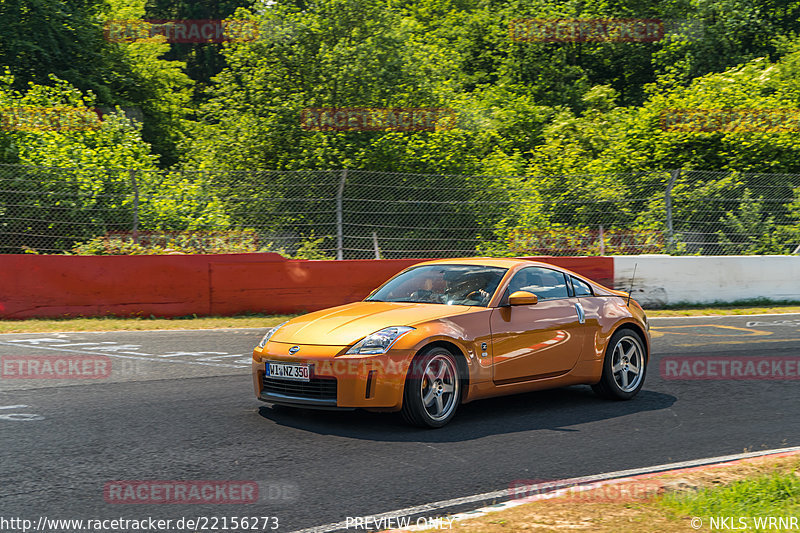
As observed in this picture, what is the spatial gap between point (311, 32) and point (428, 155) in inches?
197

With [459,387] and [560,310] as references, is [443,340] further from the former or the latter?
[560,310]

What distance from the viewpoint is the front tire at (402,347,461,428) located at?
6.41 m

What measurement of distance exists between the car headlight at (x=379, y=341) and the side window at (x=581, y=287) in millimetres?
2267

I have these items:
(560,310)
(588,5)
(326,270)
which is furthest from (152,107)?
(560,310)

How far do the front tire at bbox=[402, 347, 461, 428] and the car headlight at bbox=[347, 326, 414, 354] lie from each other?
225mm

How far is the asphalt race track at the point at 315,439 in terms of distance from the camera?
4.89 metres

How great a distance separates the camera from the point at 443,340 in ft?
21.7

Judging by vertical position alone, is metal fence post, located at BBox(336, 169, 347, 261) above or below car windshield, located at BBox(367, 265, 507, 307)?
above

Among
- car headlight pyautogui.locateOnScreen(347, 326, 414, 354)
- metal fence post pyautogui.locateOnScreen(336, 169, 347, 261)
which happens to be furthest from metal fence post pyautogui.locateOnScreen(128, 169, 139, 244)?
car headlight pyautogui.locateOnScreen(347, 326, 414, 354)

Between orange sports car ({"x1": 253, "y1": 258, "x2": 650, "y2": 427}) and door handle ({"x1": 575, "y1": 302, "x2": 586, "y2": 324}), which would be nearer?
orange sports car ({"x1": 253, "y1": 258, "x2": 650, "y2": 427})

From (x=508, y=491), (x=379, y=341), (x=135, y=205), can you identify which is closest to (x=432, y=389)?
(x=379, y=341)

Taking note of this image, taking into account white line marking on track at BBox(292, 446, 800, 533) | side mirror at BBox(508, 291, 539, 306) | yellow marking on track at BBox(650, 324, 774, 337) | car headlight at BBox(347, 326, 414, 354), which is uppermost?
side mirror at BBox(508, 291, 539, 306)

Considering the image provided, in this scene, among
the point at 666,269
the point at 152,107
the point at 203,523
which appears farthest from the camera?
the point at 152,107

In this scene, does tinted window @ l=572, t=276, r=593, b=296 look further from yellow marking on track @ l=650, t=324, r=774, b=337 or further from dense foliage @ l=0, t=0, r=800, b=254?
dense foliage @ l=0, t=0, r=800, b=254
